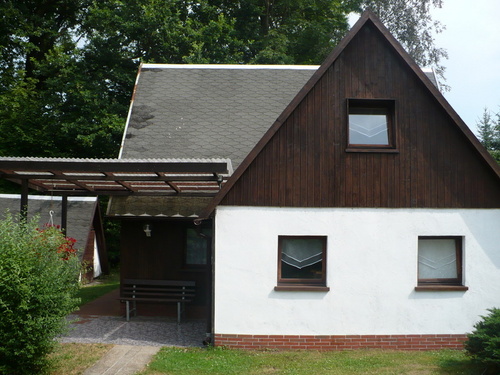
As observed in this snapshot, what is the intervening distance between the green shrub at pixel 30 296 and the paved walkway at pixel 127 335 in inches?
23.4

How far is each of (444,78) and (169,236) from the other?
23.4 m

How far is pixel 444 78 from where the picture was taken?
32906 millimetres

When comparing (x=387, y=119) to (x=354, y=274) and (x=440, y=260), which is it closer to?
(x=440, y=260)

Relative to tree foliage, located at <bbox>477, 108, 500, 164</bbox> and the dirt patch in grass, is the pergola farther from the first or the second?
tree foliage, located at <bbox>477, 108, 500, 164</bbox>

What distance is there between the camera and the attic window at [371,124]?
11375mm

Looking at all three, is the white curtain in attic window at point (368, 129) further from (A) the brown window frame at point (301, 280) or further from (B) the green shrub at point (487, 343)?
(B) the green shrub at point (487, 343)

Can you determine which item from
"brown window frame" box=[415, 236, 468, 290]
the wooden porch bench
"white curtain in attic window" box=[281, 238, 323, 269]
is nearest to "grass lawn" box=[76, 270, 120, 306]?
the wooden porch bench

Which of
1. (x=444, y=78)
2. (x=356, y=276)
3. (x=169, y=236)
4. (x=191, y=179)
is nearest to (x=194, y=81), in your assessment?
(x=169, y=236)

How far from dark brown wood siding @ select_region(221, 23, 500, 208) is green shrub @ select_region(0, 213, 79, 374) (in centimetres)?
331

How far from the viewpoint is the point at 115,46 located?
92.2ft

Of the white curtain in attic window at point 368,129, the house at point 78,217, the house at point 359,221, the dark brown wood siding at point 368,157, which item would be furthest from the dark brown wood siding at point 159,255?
the house at point 78,217

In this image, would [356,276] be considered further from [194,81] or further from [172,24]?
[172,24]

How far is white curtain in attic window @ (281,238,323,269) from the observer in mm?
11211

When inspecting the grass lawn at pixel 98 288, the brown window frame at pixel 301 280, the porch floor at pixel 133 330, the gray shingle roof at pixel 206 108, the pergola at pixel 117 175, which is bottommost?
the grass lawn at pixel 98 288
